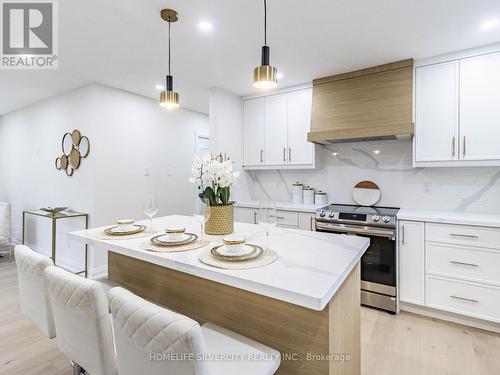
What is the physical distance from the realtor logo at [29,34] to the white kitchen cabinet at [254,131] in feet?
7.31

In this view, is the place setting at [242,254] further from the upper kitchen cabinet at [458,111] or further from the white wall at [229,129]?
the white wall at [229,129]

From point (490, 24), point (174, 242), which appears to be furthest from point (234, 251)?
point (490, 24)

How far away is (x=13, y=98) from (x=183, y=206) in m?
3.03

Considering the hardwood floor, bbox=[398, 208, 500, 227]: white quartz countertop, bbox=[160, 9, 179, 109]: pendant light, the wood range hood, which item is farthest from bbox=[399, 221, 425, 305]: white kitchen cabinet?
bbox=[160, 9, 179, 109]: pendant light

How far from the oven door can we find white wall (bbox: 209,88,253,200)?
1672 mm

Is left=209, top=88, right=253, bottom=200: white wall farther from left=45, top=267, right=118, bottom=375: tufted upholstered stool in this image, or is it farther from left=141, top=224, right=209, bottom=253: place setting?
left=45, top=267, right=118, bottom=375: tufted upholstered stool

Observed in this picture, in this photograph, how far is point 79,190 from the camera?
3438mm

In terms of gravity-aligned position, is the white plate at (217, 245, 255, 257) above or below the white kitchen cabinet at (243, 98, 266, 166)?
below

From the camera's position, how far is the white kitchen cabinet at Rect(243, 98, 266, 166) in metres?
3.62

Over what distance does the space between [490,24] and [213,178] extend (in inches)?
96.7

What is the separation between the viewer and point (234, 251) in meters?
1.23

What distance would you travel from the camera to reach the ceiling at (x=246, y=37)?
1.83 m

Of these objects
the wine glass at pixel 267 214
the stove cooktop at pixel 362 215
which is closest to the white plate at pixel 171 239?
the wine glass at pixel 267 214

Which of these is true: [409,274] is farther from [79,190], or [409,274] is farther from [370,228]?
[79,190]
